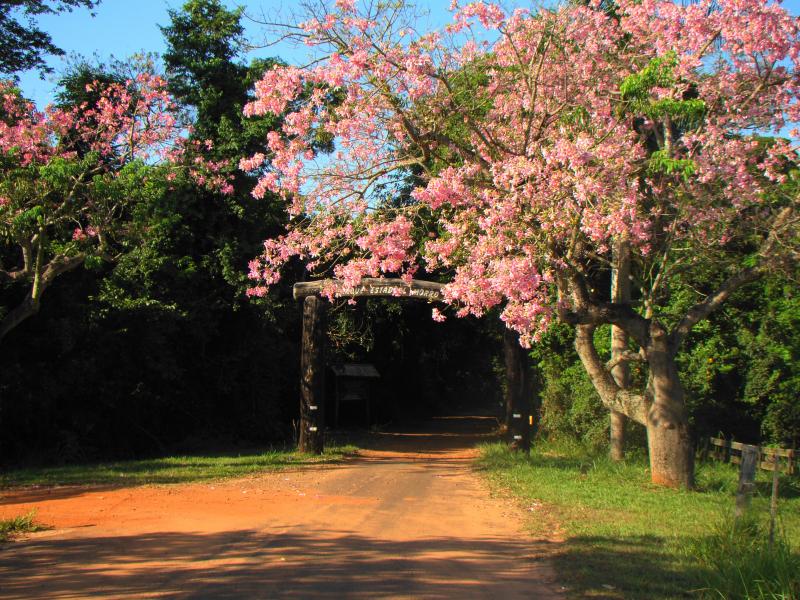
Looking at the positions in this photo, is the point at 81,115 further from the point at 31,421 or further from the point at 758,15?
the point at 758,15

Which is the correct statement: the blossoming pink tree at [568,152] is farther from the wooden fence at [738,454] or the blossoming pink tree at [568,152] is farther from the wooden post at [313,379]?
the wooden post at [313,379]

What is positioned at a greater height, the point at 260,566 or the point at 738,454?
Result: the point at 738,454

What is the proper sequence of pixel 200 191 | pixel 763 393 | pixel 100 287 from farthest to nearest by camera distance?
pixel 200 191, pixel 100 287, pixel 763 393

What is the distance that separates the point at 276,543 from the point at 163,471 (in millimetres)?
6686

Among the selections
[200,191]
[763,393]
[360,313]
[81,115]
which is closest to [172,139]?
[81,115]

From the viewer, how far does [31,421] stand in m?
16.3

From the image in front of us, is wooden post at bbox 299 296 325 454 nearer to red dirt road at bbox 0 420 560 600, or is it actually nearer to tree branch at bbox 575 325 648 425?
red dirt road at bbox 0 420 560 600

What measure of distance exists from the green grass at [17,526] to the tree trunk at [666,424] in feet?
28.5

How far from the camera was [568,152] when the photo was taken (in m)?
9.40

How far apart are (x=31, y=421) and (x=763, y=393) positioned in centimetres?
1550

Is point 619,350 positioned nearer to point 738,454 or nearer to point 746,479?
point 738,454

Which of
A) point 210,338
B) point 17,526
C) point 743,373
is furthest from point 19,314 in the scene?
point 743,373

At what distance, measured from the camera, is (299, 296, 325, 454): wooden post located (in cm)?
1594

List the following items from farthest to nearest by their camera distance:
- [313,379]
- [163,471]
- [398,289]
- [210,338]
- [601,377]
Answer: [210,338] < [313,379] < [398,289] < [163,471] < [601,377]
